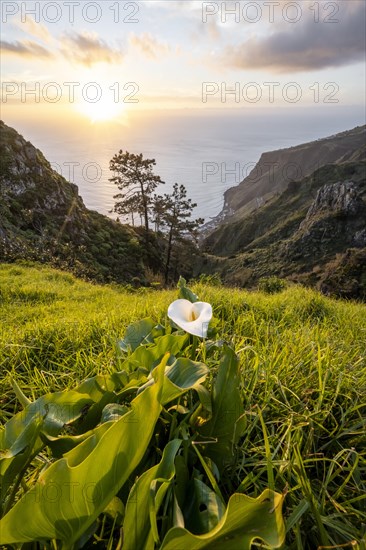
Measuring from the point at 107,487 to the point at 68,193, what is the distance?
2406cm

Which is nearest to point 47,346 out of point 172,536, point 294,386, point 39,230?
point 294,386

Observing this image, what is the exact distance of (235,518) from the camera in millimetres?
751

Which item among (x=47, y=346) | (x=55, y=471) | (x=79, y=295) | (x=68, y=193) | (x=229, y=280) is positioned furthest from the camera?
(x=229, y=280)

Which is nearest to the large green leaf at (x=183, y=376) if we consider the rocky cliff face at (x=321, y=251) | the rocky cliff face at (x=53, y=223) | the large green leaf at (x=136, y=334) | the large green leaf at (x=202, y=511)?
the large green leaf at (x=202, y=511)

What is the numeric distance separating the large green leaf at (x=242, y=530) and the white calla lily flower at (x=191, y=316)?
67 centimetres

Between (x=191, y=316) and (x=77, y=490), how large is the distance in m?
0.84

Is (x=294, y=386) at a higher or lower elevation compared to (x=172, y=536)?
lower

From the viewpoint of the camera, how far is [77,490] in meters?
0.83

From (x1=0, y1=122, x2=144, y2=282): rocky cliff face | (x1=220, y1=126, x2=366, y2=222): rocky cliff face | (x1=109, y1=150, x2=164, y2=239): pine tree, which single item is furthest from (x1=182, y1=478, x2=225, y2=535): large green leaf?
(x1=220, y1=126, x2=366, y2=222): rocky cliff face

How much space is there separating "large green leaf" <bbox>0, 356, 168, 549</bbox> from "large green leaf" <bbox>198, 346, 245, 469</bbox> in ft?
1.40

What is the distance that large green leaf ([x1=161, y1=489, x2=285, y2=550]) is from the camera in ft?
2.37

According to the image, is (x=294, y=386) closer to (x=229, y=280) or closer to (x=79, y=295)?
(x=79, y=295)

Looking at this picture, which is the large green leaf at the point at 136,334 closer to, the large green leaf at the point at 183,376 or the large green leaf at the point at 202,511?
the large green leaf at the point at 183,376

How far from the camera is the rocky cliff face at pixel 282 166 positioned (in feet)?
307
